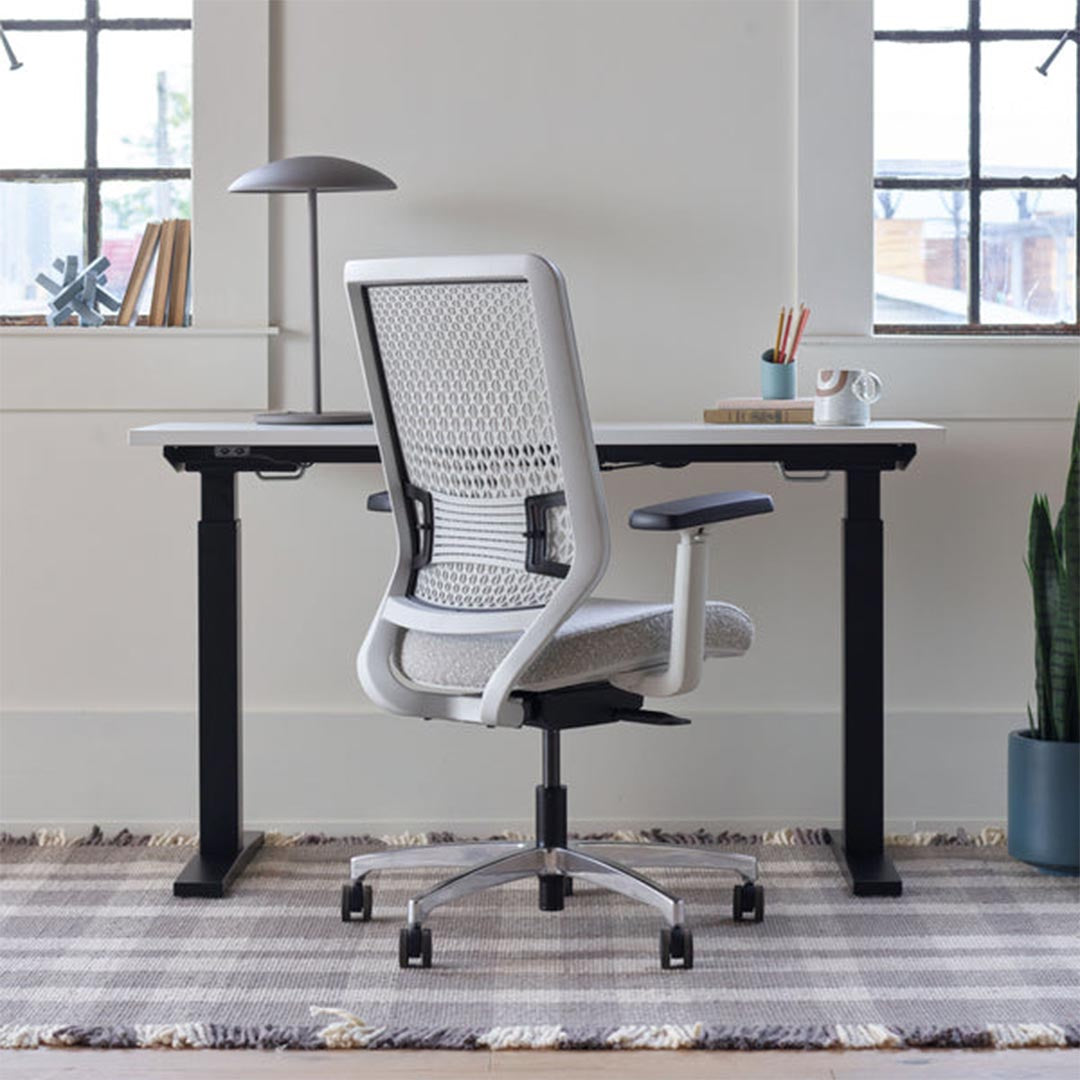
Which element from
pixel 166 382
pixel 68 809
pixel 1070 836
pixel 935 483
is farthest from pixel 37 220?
pixel 1070 836

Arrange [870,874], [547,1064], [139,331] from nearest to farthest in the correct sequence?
[547,1064] < [870,874] < [139,331]

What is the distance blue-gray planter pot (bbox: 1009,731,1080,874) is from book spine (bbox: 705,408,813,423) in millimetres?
737

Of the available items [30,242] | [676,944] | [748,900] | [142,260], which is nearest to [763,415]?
[748,900]

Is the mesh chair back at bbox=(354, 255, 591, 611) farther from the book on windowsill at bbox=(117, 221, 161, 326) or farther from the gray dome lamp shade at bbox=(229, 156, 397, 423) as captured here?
the book on windowsill at bbox=(117, 221, 161, 326)

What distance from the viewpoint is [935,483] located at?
360 centimetres

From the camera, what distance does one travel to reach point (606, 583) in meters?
3.59

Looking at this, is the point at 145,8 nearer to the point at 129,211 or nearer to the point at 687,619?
the point at 129,211

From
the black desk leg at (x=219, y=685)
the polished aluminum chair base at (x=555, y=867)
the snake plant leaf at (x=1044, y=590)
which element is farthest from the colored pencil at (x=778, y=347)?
the black desk leg at (x=219, y=685)

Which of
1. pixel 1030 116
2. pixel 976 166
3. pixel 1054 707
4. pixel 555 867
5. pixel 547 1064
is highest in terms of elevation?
pixel 1030 116

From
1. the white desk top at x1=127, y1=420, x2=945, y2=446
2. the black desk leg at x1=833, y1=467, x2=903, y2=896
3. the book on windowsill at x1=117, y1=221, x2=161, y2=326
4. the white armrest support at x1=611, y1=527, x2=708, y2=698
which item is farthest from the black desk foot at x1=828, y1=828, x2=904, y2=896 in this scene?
the book on windowsill at x1=117, y1=221, x2=161, y2=326

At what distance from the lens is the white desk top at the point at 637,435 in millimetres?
2949

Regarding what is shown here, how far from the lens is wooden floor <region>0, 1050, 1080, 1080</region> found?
2.31 m

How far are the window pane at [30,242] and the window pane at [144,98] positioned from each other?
6.0 inches

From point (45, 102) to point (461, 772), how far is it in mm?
1653
